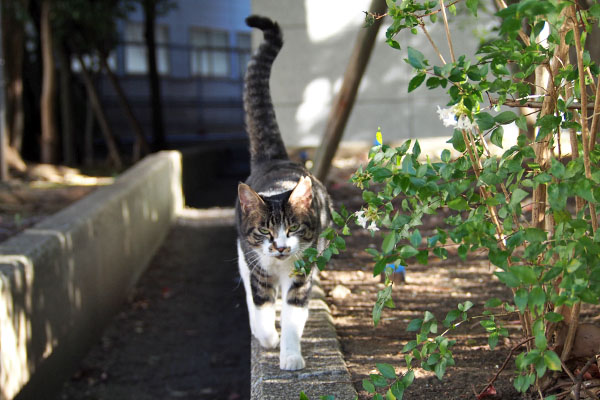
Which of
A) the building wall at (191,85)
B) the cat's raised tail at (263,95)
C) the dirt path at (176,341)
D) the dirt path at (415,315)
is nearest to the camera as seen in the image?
the dirt path at (415,315)

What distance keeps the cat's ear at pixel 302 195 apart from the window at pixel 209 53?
2203 centimetres

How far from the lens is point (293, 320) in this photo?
133 inches

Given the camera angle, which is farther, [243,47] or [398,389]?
[243,47]

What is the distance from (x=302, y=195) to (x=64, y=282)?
1930 millimetres

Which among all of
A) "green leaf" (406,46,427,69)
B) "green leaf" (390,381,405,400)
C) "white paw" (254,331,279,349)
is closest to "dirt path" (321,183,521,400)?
"white paw" (254,331,279,349)

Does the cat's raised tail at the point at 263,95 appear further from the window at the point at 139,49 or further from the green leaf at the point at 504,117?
the window at the point at 139,49

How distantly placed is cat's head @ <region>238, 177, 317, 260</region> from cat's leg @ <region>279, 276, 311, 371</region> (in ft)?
0.55

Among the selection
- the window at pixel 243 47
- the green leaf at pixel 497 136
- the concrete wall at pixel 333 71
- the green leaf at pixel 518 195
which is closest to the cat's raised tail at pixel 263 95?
the green leaf at pixel 497 136

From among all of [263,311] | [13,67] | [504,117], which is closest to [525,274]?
[504,117]

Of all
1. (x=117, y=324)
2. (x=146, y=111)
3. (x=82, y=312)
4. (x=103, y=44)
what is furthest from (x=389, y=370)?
(x=146, y=111)

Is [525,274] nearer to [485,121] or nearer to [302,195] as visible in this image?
[485,121]

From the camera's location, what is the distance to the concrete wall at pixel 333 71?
8.79 metres

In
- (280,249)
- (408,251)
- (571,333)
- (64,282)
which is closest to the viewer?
(408,251)

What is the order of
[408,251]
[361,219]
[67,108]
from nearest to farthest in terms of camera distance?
[408,251] < [361,219] < [67,108]
